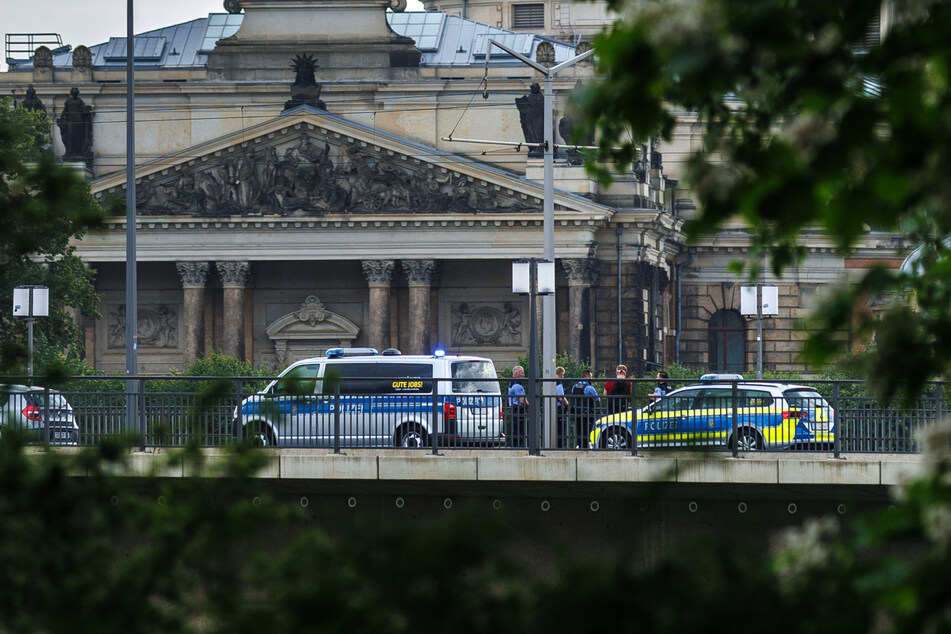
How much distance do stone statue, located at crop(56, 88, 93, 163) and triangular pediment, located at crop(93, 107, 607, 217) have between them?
3.84 m

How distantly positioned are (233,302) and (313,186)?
5.59m

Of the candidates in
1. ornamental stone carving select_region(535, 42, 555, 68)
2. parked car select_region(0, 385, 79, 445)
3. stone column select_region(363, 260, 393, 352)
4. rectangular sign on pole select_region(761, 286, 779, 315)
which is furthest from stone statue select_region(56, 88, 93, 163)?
parked car select_region(0, 385, 79, 445)

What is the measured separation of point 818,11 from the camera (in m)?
5.66

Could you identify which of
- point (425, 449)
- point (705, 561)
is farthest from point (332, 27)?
point (705, 561)

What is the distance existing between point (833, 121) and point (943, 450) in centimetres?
105

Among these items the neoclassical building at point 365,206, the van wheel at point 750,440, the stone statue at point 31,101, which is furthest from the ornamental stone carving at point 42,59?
the van wheel at point 750,440

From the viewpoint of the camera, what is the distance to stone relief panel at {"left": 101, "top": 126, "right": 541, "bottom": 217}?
194ft

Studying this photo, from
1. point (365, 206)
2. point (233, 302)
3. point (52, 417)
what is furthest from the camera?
point (233, 302)

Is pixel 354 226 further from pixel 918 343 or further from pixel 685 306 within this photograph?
pixel 918 343

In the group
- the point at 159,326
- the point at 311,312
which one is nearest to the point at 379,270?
the point at 311,312

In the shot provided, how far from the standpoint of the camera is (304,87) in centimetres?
5938

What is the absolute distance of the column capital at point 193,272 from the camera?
61438mm

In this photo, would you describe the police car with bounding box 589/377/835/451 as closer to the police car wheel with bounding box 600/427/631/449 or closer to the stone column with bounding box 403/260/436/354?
the police car wheel with bounding box 600/427/631/449

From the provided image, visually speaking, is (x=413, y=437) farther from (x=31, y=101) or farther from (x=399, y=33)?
(x=399, y=33)
